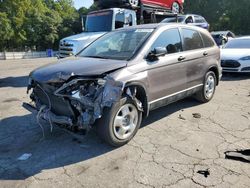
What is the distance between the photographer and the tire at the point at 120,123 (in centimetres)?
425

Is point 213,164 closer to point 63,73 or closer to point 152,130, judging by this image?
point 152,130

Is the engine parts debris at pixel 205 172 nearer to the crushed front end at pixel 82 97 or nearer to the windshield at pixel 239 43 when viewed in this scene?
the crushed front end at pixel 82 97

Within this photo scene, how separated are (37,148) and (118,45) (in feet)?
7.83

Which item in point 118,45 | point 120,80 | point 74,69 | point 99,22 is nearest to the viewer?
point 120,80

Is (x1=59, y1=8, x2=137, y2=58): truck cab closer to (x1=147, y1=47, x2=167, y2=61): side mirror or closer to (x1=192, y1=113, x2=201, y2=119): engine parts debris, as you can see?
(x1=192, y1=113, x2=201, y2=119): engine parts debris

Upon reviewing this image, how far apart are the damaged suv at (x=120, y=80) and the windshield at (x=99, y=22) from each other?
18.4 ft

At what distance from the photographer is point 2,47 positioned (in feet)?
157

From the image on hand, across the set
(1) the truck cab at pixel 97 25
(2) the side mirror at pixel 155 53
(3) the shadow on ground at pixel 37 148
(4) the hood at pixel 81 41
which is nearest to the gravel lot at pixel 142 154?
(3) the shadow on ground at pixel 37 148

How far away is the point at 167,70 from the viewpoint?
533 centimetres

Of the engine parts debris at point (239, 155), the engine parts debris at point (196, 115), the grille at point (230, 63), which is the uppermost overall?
the grille at point (230, 63)

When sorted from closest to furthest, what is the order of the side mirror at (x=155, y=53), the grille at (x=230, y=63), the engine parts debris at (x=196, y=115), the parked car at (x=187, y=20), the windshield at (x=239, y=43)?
the side mirror at (x=155, y=53)
the engine parts debris at (x=196, y=115)
the grille at (x=230, y=63)
the windshield at (x=239, y=43)
the parked car at (x=187, y=20)

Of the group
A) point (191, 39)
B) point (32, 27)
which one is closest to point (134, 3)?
point (191, 39)

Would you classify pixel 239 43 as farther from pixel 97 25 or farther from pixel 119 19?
pixel 97 25

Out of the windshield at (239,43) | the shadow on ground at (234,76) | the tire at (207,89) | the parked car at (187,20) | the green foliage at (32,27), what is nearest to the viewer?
the tire at (207,89)
